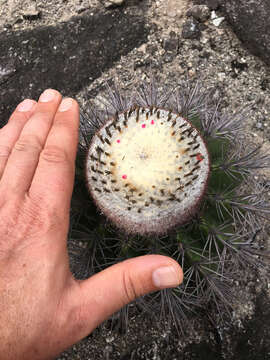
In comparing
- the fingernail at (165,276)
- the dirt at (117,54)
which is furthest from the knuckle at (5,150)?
the dirt at (117,54)

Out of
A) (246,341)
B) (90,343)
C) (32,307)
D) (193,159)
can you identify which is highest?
(193,159)

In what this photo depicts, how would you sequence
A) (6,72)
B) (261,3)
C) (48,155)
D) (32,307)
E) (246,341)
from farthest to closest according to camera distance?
(6,72)
(261,3)
(246,341)
(48,155)
(32,307)

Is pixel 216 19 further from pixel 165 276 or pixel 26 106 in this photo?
pixel 165 276

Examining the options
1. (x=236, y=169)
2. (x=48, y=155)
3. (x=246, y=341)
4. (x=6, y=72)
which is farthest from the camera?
(x=6, y=72)

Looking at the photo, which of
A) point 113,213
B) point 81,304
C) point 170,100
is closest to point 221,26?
point 170,100

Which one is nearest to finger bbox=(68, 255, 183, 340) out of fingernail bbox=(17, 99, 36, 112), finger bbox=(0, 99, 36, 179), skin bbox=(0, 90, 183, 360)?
skin bbox=(0, 90, 183, 360)

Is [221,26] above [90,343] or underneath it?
above

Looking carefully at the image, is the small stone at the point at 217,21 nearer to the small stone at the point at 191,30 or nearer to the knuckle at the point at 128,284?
the small stone at the point at 191,30

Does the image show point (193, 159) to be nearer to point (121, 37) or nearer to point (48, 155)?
point (48, 155)

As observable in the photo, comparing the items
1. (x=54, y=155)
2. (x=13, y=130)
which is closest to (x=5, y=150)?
(x=13, y=130)
